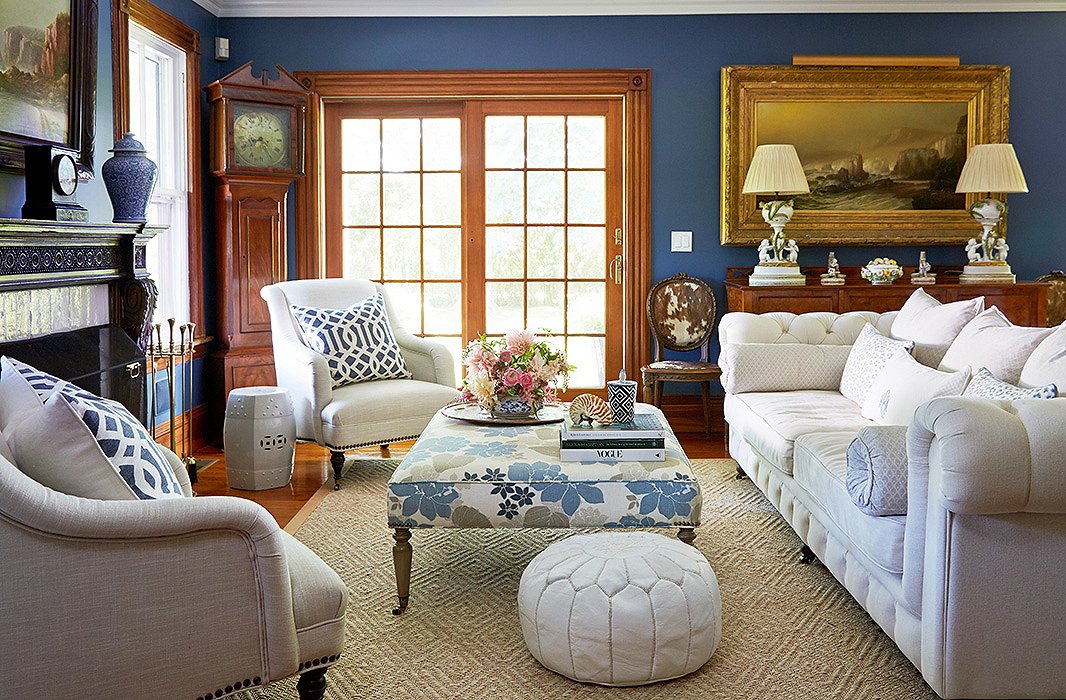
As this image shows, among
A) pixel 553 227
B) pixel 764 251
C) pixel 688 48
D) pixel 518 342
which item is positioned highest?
pixel 688 48

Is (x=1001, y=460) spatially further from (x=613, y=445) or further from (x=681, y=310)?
(x=681, y=310)

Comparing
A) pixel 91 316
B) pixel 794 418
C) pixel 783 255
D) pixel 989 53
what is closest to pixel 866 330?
pixel 794 418

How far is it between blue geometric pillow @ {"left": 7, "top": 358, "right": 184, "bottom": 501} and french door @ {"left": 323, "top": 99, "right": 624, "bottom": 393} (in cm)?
419

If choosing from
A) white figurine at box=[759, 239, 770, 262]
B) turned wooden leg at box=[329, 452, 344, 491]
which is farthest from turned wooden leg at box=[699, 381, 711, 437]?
turned wooden leg at box=[329, 452, 344, 491]

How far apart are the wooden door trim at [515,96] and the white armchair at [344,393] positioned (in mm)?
1177

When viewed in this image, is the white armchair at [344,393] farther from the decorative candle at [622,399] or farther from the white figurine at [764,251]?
the white figurine at [764,251]

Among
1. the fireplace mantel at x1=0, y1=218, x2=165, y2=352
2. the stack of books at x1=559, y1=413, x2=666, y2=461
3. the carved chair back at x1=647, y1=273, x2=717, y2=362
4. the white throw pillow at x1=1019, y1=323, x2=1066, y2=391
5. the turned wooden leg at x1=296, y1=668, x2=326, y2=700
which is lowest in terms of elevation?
the turned wooden leg at x1=296, y1=668, x2=326, y2=700

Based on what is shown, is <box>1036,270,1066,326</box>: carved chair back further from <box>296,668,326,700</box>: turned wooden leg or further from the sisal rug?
<box>296,668,326,700</box>: turned wooden leg

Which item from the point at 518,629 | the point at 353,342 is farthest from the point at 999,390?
the point at 353,342

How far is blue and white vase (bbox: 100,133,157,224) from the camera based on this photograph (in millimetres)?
4164

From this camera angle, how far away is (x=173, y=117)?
18.6 ft

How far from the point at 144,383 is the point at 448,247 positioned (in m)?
2.62

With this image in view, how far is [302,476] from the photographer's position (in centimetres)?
508

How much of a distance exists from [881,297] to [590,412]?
307 centimetres
